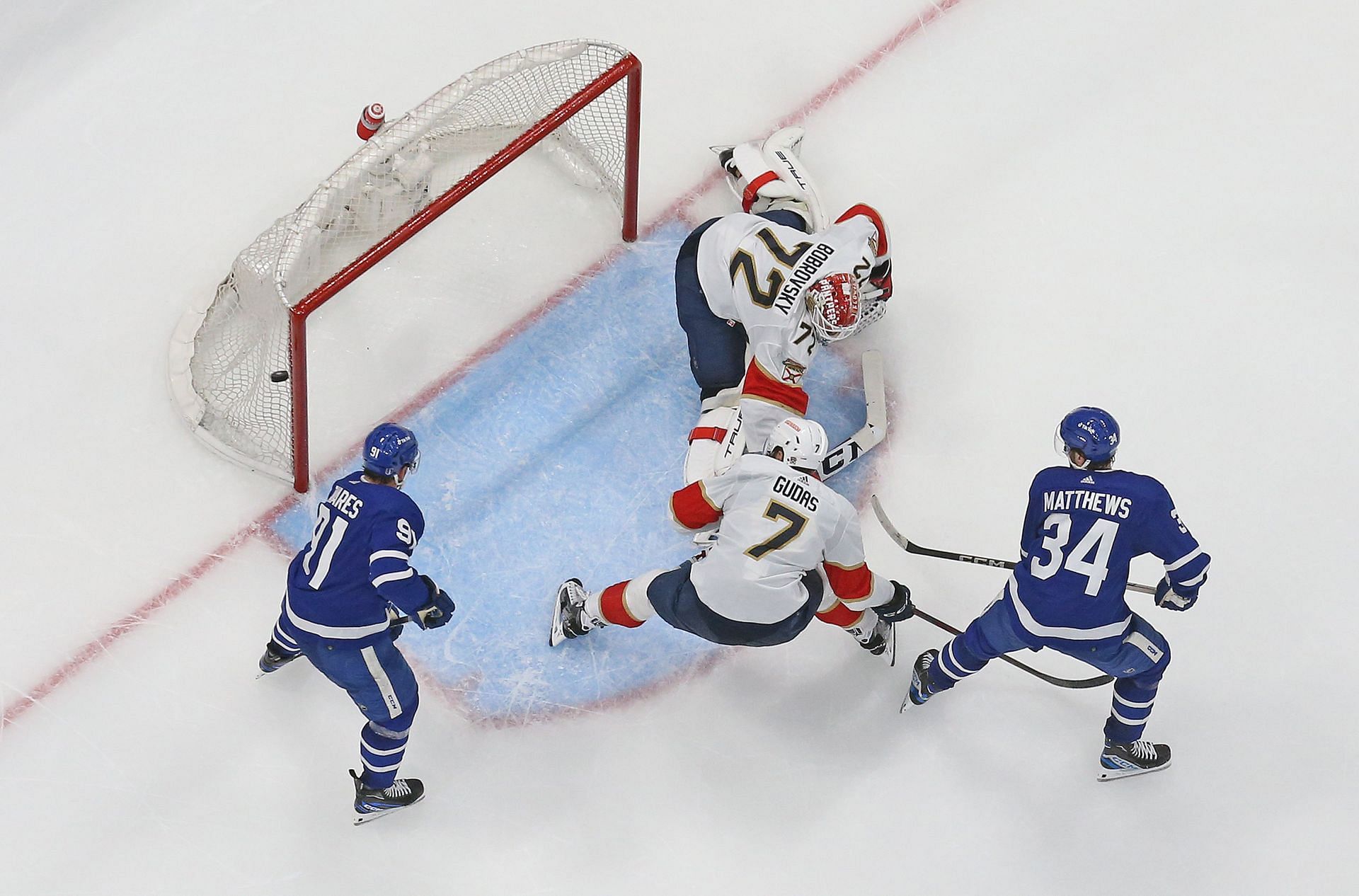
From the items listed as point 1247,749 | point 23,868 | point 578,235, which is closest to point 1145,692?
point 1247,749

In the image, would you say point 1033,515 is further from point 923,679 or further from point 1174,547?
point 923,679

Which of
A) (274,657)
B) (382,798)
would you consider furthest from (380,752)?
(274,657)

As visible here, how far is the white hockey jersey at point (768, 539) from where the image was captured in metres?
4.14

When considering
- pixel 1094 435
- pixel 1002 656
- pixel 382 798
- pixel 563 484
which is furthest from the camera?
pixel 563 484

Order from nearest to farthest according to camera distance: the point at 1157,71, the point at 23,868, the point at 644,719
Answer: the point at 23,868, the point at 644,719, the point at 1157,71

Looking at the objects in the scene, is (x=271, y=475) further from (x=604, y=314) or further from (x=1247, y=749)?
(x=1247, y=749)

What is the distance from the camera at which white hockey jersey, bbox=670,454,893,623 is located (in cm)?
414

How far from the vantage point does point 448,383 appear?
5125 mm

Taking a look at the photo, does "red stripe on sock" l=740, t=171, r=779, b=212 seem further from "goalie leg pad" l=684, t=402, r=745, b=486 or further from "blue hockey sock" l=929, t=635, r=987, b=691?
"blue hockey sock" l=929, t=635, r=987, b=691

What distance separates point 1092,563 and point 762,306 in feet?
3.83

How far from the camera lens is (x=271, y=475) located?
16.1 ft

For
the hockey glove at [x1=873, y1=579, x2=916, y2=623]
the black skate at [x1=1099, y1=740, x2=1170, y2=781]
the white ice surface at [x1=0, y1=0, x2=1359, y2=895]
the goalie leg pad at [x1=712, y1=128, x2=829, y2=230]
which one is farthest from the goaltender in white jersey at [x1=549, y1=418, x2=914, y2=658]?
the goalie leg pad at [x1=712, y1=128, x2=829, y2=230]

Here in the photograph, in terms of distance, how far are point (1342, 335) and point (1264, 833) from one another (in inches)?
66.0

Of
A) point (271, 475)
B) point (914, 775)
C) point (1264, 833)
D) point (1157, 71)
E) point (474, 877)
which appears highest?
point (271, 475)
